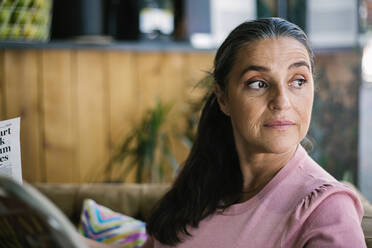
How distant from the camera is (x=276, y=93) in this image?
1085 millimetres

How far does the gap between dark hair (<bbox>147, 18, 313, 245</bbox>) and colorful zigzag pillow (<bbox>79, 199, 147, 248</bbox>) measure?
20cm

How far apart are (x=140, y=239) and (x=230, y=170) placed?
1.41 feet

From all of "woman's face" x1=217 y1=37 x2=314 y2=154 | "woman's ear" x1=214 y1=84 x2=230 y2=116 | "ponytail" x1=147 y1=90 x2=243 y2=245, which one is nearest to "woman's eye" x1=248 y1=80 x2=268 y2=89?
"woman's face" x1=217 y1=37 x2=314 y2=154

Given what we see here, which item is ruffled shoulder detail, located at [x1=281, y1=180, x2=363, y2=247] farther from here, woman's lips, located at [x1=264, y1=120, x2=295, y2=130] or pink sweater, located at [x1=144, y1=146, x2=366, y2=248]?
woman's lips, located at [x1=264, y1=120, x2=295, y2=130]

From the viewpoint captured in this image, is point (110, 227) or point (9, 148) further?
point (110, 227)

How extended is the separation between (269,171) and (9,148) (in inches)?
24.4

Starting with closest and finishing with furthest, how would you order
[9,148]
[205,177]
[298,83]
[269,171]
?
1. [9,148]
2. [298,83]
3. [269,171]
4. [205,177]

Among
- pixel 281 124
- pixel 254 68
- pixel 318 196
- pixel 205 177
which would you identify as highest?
pixel 254 68

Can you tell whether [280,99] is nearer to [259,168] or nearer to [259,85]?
[259,85]

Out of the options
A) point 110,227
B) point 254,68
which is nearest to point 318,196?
point 254,68

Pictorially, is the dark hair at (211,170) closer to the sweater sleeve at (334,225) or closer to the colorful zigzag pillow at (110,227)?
the colorful zigzag pillow at (110,227)

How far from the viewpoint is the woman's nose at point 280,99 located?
1.07m

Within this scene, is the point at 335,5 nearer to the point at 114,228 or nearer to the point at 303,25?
the point at 303,25

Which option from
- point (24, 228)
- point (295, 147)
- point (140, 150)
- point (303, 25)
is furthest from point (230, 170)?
point (303, 25)
